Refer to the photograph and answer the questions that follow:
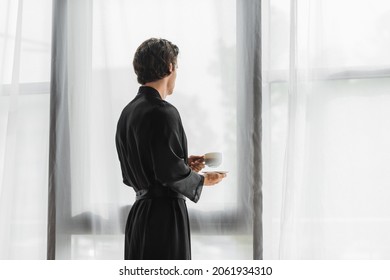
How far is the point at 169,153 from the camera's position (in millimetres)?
1342

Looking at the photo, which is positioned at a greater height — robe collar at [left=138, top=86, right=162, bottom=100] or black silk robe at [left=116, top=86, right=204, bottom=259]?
robe collar at [left=138, top=86, right=162, bottom=100]

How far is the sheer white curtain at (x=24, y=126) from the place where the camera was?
5.90 feet

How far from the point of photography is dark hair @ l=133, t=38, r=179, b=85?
4.74 feet

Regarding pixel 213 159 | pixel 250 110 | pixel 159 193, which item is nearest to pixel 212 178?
pixel 213 159

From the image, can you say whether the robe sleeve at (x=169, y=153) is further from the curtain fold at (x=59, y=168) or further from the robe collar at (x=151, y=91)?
the curtain fold at (x=59, y=168)

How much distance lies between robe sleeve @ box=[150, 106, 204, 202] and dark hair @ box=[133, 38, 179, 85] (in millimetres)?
140

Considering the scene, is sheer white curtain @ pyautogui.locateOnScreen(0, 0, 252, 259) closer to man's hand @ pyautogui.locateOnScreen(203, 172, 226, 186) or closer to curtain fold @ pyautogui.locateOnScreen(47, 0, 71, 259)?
curtain fold @ pyautogui.locateOnScreen(47, 0, 71, 259)

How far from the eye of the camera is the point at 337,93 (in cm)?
164

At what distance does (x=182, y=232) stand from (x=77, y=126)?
2.27 ft

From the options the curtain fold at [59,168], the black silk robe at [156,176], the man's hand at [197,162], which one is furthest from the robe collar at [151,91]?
the curtain fold at [59,168]

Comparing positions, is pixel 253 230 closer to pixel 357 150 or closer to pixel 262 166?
pixel 262 166

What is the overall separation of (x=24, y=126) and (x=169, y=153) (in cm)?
82

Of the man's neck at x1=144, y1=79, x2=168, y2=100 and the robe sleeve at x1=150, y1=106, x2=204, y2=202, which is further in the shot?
the man's neck at x1=144, y1=79, x2=168, y2=100

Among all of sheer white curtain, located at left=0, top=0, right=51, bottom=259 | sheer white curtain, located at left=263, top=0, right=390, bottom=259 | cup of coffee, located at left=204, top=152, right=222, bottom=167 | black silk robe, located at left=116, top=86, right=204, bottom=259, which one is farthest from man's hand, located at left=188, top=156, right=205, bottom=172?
sheer white curtain, located at left=0, top=0, right=51, bottom=259
